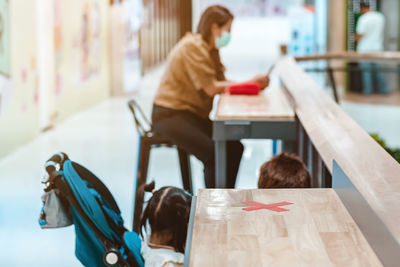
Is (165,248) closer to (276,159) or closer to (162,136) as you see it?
(276,159)

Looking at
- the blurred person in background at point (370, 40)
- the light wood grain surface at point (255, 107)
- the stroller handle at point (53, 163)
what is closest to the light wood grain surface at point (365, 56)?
the light wood grain surface at point (255, 107)

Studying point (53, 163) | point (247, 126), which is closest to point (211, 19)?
point (247, 126)

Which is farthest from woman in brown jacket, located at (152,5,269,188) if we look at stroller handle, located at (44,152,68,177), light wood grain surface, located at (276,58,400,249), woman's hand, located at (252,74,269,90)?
stroller handle, located at (44,152,68,177)

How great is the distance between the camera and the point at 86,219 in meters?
2.39

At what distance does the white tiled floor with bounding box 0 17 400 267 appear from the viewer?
13.0ft

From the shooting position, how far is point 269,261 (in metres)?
1.56

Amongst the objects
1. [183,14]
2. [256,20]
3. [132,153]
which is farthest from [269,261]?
[256,20]

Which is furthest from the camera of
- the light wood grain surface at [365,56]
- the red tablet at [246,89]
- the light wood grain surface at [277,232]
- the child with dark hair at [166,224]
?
the light wood grain surface at [365,56]

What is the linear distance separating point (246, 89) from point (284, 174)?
1934 millimetres

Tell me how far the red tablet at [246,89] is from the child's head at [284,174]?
5.89 ft

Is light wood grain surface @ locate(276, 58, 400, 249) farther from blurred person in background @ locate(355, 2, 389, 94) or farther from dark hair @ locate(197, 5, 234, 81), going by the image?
blurred person in background @ locate(355, 2, 389, 94)

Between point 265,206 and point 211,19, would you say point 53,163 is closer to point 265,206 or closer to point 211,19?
point 265,206

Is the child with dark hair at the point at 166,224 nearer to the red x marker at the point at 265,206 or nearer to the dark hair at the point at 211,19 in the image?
the red x marker at the point at 265,206

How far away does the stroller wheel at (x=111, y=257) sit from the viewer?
2.38 metres
